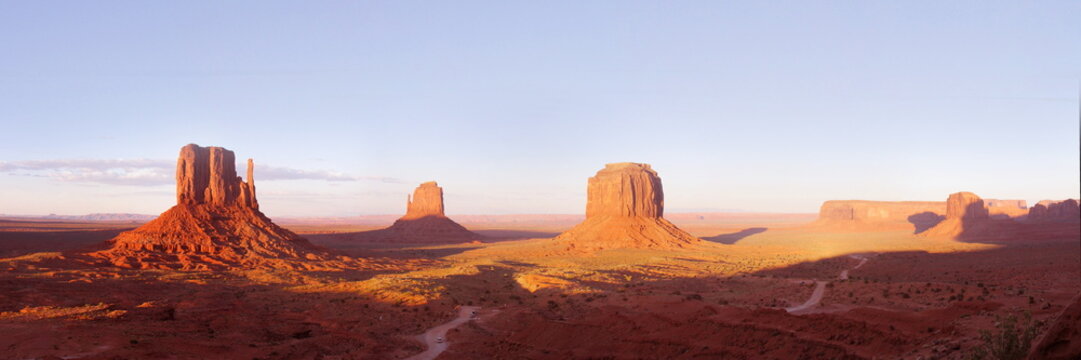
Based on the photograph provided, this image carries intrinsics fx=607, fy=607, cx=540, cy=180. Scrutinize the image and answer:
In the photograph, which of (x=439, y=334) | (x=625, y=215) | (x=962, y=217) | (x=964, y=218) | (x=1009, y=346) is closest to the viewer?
(x=1009, y=346)

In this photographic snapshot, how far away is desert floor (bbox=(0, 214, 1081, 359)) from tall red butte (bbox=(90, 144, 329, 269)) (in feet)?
11.3

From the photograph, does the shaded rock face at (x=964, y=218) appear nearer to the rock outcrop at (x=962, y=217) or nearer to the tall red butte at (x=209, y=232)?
the rock outcrop at (x=962, y=217)

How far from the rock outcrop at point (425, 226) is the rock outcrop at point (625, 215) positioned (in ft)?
99.7

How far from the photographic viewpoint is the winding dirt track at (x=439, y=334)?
65.6ft

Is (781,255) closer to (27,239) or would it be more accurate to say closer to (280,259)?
(280,259)

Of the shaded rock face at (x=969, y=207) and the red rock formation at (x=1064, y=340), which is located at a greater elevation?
the shaded rock face at (x=969, y=207)

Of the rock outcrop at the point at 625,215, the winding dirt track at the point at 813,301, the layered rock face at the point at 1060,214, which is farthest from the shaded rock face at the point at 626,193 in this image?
the layered rock face at the point at 1060,214

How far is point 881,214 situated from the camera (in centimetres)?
13975

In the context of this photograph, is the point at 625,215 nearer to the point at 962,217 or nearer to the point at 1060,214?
the point at 962,217

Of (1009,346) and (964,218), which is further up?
(964,218)

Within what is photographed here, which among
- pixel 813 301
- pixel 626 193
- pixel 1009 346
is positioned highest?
pixel 626 193

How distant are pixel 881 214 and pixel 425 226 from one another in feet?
341

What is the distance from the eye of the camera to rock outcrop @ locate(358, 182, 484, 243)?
340ft

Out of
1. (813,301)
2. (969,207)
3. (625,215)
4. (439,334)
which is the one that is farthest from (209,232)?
(969,207)
